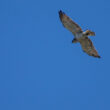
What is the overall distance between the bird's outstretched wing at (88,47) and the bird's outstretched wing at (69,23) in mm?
837

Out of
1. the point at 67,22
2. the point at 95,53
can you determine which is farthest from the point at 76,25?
the point at 95,53

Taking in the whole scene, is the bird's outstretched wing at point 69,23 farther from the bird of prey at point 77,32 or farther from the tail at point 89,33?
the tail at point 89,33

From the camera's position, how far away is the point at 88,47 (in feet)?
119

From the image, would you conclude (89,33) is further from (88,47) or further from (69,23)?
(88,47)

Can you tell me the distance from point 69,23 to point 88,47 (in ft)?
7.85

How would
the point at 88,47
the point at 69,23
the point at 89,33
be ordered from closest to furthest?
the point at 89,33 < the point at 69,23 < the point at 88,47

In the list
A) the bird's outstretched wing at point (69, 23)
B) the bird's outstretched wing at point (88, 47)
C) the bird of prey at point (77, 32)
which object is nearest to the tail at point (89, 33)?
the bird of prey at point (77, 32)

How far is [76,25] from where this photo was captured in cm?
3450

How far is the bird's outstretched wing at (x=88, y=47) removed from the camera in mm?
35438

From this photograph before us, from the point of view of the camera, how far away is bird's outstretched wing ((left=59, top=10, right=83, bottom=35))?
113 feet

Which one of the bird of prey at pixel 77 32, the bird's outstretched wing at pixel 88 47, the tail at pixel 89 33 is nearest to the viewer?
the tail at pixel 89 33

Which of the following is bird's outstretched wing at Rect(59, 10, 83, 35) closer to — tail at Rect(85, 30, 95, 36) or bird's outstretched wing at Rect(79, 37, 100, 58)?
tail at Rect(85, 30, 95, 36)

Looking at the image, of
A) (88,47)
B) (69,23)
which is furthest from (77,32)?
(88,47)

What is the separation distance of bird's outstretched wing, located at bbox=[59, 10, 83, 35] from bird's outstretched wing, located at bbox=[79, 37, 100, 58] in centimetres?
84
